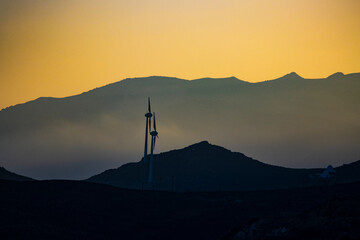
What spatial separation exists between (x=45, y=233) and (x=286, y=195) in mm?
70220

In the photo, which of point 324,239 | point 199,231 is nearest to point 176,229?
point 199,231

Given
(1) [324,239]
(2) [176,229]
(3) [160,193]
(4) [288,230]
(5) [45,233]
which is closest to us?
(1) [324,239]

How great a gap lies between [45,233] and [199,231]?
3193 centimetres

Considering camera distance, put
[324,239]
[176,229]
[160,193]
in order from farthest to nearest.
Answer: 1. [160,193]
2. [176,229]
3. [324,239]

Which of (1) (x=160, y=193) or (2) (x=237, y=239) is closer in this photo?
(2) (x=237, y=239)

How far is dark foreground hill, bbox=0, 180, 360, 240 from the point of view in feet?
348

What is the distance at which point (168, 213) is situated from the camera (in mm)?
160625

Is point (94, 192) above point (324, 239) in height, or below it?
above

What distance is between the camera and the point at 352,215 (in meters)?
102

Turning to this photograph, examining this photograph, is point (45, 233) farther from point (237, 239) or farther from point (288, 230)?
point (288, 230)

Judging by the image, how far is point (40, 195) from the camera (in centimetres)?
16712

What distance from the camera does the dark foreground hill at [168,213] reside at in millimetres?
105938

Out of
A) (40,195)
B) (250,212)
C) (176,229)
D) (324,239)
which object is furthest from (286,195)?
(324,239)

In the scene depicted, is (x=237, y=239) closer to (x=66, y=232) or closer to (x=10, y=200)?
(x=66, y=232)
